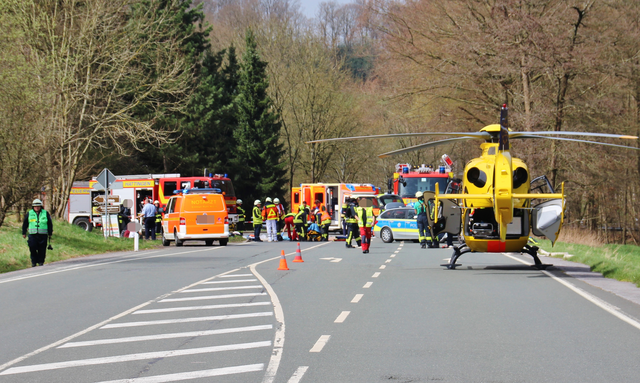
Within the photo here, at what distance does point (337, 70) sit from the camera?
206 feet

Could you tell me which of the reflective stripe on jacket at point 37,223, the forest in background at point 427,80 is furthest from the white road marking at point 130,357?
the forest in background at point 427,80

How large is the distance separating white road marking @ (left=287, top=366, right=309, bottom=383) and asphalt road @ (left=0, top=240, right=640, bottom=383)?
0.02 meters

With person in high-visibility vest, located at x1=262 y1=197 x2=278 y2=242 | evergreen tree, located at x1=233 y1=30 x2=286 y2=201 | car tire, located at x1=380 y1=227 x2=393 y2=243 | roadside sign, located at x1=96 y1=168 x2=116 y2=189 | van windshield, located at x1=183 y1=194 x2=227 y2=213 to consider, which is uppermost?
evergreen tree, located at x1=233 y1=30 x2=286 y2=201

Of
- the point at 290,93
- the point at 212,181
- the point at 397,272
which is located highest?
the point at 290,93

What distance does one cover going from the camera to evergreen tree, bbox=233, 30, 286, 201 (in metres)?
59.1

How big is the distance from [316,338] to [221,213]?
2042 cm

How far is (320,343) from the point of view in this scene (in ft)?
27.3

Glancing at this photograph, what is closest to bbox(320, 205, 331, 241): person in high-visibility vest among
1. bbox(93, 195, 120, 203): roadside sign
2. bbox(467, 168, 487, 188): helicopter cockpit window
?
bbox(93, 195, 120, 203): roadside sign

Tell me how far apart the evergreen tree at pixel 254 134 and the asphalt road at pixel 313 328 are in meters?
42.4

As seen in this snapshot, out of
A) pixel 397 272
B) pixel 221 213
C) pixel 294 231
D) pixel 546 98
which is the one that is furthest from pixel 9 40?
pixel 546 98

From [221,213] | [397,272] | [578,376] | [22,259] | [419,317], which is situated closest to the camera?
[578,376]

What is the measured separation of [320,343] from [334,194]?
35222 mm

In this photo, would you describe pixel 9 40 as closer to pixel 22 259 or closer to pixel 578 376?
pixel 22 259

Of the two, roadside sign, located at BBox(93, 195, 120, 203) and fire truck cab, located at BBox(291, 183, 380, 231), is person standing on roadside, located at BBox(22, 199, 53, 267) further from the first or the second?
fire truck cab, located at BBox(291, 183, 380, 231)
